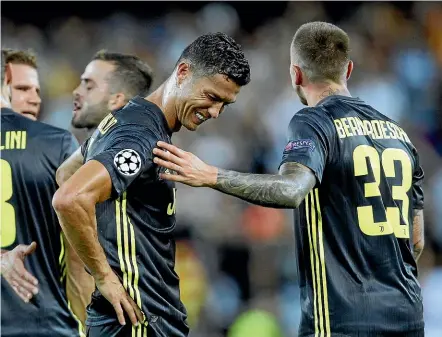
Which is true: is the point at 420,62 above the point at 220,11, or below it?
below

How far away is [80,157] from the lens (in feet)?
14.5

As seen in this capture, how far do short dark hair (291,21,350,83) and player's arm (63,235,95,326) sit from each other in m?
1.98

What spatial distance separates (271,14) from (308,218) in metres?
6.72

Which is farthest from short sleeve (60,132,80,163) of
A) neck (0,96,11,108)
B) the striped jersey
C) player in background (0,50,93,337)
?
the striped jersey

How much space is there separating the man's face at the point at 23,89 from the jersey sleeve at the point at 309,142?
7.89 feet

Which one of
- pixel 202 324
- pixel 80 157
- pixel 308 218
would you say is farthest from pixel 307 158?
pixel 202 324

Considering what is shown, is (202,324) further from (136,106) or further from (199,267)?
(136,106)

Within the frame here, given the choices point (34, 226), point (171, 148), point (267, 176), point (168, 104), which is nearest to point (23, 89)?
point (34, 226)

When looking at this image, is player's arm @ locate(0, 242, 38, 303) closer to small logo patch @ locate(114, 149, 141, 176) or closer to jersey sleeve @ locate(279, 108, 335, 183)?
small logo patch @ locate(114, 149, 141, 176)

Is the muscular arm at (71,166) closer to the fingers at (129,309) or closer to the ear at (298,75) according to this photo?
the fingers at (129,309)

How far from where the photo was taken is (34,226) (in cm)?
494

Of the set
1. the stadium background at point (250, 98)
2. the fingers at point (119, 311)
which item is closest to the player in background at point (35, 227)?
the fingers at point (119, 311)

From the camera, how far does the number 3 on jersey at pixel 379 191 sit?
384 cm

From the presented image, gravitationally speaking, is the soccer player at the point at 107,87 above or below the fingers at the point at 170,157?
above
